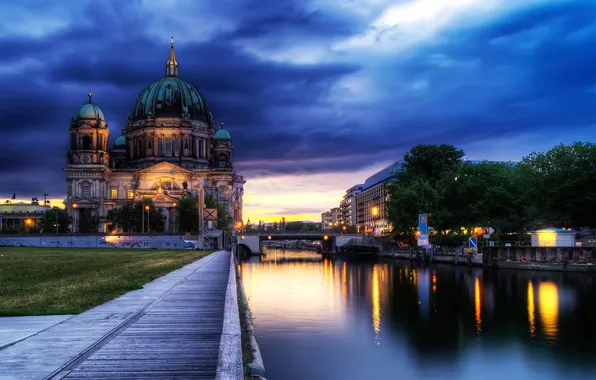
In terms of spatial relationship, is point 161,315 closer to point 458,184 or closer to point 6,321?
point 6,321

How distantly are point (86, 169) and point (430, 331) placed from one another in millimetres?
147748

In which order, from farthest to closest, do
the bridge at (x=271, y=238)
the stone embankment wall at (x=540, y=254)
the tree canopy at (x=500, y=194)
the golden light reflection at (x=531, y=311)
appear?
the bridge at (x=271, y=238) < the tree canopy at (x=500, y=194) < the stone embankment wall at (x=540, y=254) < the golden light reflection at (x=531, y=311)

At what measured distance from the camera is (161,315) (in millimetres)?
18031

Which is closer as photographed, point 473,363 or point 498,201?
point 473,363

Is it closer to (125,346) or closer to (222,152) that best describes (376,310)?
(125,346)

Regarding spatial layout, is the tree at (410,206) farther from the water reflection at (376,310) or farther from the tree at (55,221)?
the tree at (55,221)

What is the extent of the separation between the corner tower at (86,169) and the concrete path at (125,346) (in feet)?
495

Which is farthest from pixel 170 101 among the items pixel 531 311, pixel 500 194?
pixel 531 311

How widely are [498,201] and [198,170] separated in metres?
98.4

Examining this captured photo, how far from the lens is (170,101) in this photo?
615ft

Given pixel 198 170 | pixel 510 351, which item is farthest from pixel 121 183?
pixel 510 351

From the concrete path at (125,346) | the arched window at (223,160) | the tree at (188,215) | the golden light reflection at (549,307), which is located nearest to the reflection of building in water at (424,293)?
the golden light reflection at (549,307)

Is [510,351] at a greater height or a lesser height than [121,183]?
lesser

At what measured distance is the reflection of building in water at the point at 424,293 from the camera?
3759 centimetres
